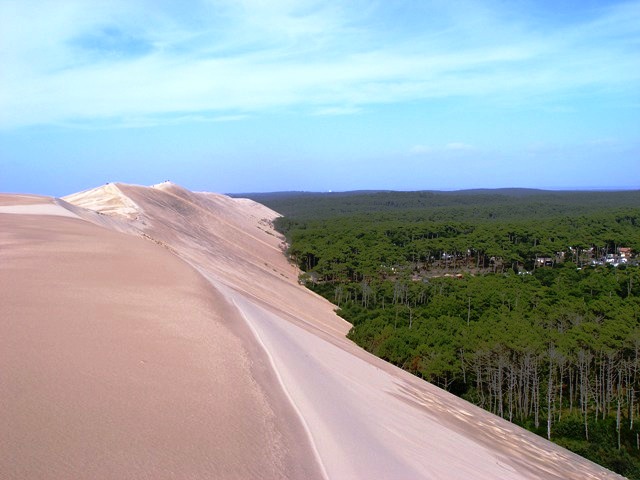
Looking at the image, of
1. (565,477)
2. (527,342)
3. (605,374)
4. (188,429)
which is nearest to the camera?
(188,429)

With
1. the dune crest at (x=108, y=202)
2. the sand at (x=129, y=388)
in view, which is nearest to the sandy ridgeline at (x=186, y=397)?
the sand at (x=129, y=388)

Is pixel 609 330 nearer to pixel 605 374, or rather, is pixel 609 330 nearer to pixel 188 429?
pixel 605 374

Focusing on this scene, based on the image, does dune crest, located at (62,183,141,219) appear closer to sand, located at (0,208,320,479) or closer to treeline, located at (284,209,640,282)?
treeline, located at (284,209,640,282)

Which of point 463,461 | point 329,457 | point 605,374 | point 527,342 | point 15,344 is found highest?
point 15,344

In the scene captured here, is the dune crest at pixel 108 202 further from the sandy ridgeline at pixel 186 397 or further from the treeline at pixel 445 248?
the sandy ridgeline at pixel 186 397

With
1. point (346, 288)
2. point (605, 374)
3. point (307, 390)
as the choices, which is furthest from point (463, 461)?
point (346, 288)

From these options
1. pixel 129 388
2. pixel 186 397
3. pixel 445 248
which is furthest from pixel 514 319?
pixel 445 248
